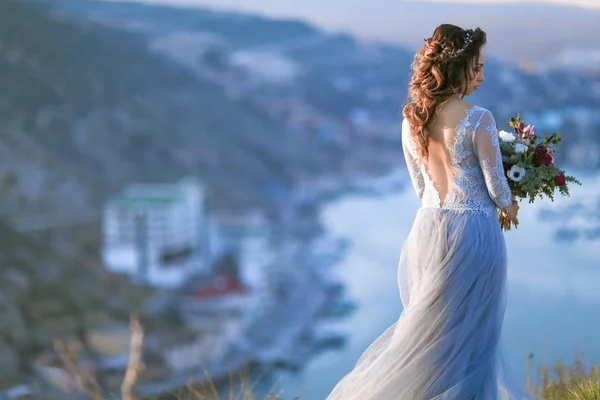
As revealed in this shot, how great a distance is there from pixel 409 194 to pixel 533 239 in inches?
148

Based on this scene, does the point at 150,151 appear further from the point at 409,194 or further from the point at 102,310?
the point at 409,194

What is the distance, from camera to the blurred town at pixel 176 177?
25359 millimetres

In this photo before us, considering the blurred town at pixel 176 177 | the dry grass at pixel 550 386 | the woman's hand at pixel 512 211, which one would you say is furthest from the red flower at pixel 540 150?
the blurred town at pixel 176 177

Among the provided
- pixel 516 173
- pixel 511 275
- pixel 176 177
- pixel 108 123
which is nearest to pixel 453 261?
pixel 516 173

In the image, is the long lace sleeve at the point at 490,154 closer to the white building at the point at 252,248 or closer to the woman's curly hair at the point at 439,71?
the woman's curly hair at the point at 439,71

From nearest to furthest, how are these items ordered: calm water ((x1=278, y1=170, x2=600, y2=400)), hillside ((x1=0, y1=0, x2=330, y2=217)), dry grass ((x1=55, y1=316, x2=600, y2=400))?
dry grass ((x1=55, y1=316, x2=600, y2=400)), calm water ((x1=278, y1=170, x2=600, y2=400)), hillside ((x1=0, y1=0, x2=330, y2=217))

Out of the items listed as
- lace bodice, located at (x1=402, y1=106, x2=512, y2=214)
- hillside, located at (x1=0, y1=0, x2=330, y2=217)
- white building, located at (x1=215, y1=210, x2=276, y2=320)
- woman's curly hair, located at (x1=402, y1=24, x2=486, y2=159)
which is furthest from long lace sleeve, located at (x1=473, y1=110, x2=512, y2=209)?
hillside, located at (x1=0, y1=0, x2=330, y2=217)

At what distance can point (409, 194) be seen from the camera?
958 inches

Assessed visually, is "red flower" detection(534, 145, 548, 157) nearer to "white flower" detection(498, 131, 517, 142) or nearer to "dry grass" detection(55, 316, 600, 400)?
"white flower" detection(498, 131, 517, 142)

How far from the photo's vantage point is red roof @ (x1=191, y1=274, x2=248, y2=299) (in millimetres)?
26344

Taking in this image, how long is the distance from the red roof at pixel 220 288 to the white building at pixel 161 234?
1.97 feet

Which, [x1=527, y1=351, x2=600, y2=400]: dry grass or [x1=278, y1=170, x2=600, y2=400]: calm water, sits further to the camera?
[x1=278, y1=170, x2=600, y2=400]: calm water

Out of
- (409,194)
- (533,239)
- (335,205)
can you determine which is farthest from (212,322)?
(533,239)

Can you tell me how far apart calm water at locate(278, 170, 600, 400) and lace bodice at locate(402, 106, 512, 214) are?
18094 mm
